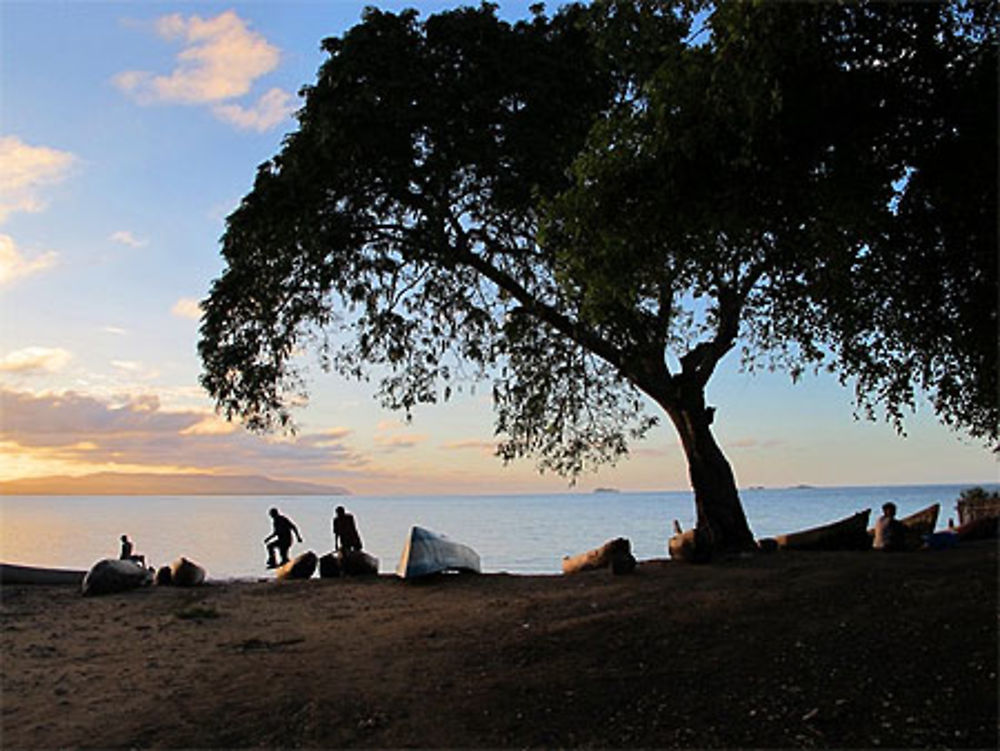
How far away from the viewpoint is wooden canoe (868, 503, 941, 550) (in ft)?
65.0

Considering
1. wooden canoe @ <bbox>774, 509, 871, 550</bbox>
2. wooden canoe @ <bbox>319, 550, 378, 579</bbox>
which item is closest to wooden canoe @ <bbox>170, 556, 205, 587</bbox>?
wooden canoe @ <bbox>319, 550, 378, 579</bbox>

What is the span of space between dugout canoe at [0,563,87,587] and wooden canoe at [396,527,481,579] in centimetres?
1014

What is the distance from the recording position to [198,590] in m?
19.9

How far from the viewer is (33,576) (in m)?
22.5

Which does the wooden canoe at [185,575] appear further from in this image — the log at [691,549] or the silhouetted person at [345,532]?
the log at [691,549]

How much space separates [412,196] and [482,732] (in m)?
12.4

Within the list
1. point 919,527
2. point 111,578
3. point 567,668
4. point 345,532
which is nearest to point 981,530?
point 919,527

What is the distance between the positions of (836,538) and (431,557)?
32.1ft

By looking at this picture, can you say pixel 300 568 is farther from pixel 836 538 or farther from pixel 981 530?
pixel 981 530

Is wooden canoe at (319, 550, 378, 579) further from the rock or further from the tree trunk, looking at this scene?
the tree trunk

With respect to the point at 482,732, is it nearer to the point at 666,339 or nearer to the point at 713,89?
the point at 713,89

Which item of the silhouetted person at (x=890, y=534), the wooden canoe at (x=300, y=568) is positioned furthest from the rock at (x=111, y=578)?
the silhouetted person at (x=890, y=534)

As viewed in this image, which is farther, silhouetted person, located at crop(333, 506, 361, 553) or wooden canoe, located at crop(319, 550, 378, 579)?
silhouetted person, located at crop(333, 506, 361, 553)

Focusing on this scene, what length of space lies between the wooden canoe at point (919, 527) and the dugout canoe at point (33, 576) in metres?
21.7
